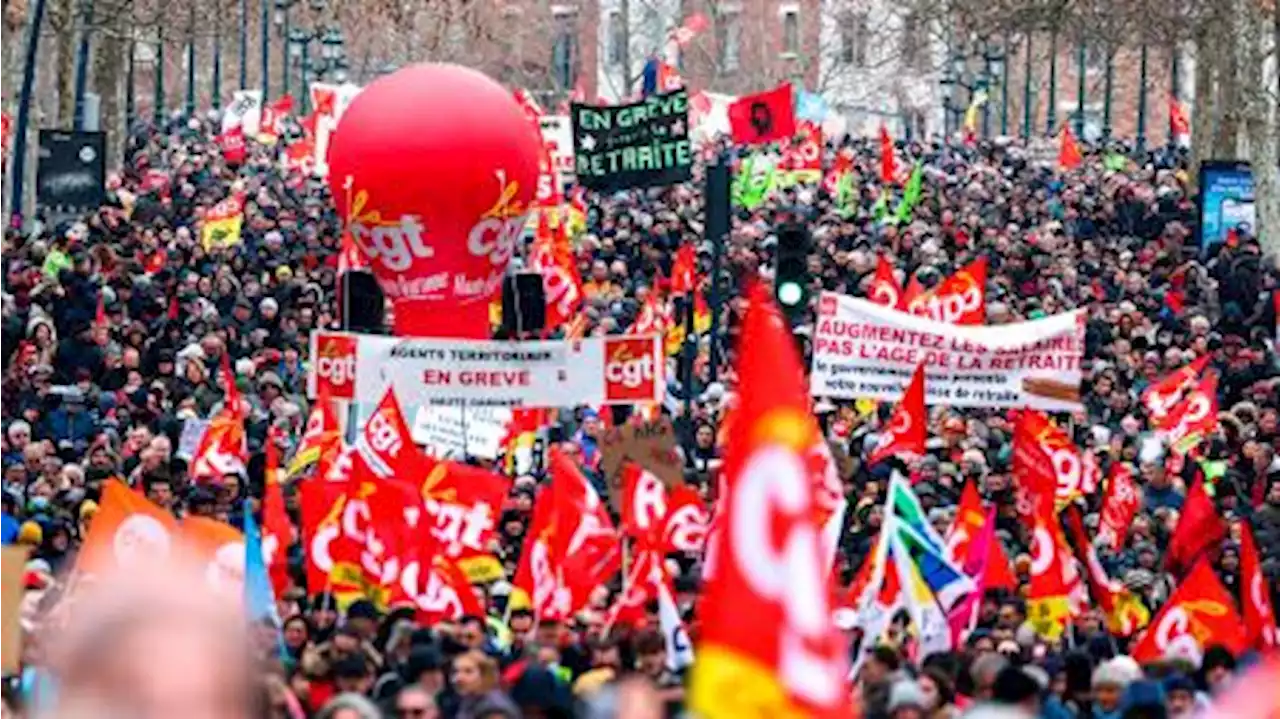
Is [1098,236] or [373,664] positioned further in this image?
[1098,236]

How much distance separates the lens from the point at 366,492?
1564 cm

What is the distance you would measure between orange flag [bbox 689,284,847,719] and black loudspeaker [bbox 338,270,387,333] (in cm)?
2023

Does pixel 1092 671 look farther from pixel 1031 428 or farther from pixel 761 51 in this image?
pixel 761 51

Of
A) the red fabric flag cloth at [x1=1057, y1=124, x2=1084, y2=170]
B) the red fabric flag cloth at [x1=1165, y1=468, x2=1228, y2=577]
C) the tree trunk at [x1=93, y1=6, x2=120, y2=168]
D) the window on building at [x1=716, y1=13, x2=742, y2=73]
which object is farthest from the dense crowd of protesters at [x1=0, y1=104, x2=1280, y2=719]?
the window on building at [x1=716, y1=13, x2=742, y2=73]

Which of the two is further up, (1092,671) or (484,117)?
(484,117)

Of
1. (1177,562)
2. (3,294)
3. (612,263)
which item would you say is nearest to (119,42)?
(612,263)

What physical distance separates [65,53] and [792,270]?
2499cm

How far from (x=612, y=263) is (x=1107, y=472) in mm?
16086

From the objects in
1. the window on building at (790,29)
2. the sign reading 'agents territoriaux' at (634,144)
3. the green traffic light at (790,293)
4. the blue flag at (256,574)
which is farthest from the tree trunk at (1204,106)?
the window on building at (790,29)

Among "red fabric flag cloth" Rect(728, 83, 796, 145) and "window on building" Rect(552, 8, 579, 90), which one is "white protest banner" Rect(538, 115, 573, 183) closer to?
"red fabric flag cloth" Rect(728, 83, 796, 145)

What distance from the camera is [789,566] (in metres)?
4.26

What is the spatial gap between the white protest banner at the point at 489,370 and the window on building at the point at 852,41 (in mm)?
79586

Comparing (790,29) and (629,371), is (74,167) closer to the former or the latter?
(629,371)

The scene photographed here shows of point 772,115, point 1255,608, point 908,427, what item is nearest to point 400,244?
point 908,427
